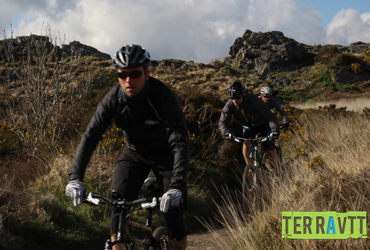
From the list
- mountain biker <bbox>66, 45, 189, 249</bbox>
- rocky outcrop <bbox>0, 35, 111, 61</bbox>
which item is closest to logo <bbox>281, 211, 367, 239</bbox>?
mountain biker <bbox>66, 45, 189, 249</bbox>

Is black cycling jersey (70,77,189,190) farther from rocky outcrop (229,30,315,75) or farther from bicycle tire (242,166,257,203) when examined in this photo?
rocky outcrop (229,30,315,75)

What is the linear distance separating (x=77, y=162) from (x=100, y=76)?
14.8 meters

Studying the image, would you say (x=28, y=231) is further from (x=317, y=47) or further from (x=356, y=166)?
(x=317, y=47)

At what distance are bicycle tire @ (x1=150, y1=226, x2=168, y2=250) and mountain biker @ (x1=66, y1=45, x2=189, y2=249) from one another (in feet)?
0.19

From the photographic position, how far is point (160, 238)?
347 centimetres

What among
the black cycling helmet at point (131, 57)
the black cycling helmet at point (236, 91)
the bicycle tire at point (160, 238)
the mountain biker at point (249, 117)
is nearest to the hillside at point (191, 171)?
the mountain biker at point (249, 117)

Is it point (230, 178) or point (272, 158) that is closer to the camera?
point (272, 158)

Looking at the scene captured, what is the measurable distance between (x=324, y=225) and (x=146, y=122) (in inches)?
85.7

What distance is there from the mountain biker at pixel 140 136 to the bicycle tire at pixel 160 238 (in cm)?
6

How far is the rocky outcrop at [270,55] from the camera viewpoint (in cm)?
5419

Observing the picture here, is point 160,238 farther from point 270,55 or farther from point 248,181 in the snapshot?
point 270,55

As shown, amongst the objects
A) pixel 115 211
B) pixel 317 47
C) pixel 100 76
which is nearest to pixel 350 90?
pixel 317 47

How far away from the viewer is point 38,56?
406 inches

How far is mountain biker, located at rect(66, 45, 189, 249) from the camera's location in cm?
305
